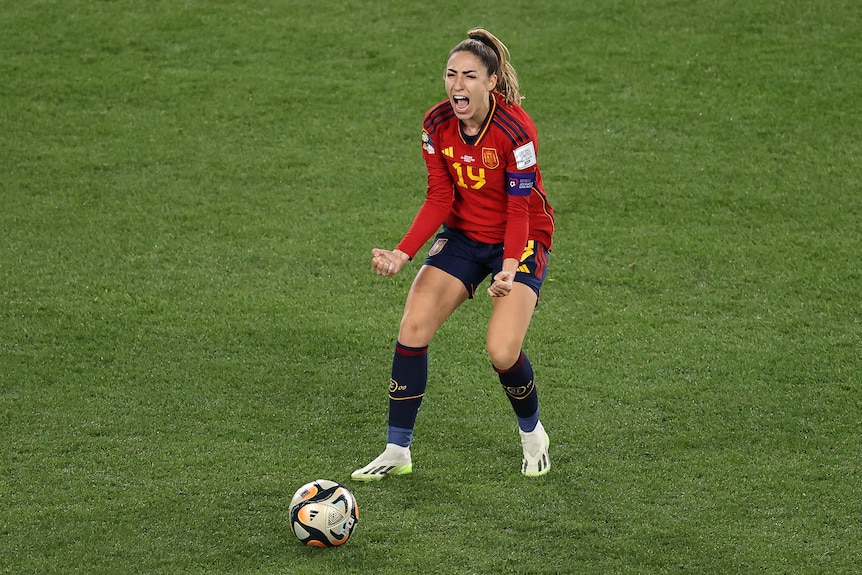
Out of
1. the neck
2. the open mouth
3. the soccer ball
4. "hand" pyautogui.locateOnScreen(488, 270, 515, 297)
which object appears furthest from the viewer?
the neck

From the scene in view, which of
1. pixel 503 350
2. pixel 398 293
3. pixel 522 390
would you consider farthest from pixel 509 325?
pixel 398 293

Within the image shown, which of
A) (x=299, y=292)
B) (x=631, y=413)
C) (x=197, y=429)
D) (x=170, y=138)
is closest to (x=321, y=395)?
(x=197, y=429)

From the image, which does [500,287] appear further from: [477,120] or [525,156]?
[477,120]

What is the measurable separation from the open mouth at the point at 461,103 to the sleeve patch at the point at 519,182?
0.34 metres

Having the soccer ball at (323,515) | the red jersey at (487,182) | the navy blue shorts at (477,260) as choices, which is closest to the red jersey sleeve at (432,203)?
the red jersey at (487,182)

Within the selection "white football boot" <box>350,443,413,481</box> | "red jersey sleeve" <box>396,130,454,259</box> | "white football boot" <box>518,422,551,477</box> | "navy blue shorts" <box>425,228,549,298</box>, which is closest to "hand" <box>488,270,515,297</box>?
"navy blue shorts" <box>425,228,549,298</box>

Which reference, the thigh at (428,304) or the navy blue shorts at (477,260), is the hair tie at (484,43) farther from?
the thigh at (428,304)

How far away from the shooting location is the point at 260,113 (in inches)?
335

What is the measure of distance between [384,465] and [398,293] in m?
1.79

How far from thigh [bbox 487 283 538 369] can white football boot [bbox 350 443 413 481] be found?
24.3 inches

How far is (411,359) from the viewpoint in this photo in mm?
4867

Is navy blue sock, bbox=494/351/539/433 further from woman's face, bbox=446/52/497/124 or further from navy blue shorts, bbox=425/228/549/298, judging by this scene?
woman's face, bbox=446/52/497/124

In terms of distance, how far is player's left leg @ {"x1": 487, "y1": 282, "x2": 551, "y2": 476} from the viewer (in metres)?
4.73

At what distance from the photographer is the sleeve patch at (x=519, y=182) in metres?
4.69
